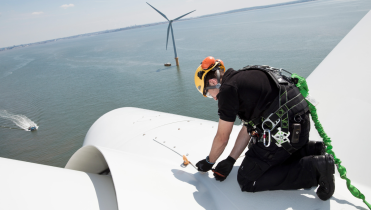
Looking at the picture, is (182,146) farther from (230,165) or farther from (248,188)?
(248,188)

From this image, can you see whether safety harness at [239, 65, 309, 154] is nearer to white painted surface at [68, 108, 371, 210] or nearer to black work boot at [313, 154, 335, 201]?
black work boot at [313, 154, 335, 201]

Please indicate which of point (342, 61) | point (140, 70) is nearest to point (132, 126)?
point (342, 61)

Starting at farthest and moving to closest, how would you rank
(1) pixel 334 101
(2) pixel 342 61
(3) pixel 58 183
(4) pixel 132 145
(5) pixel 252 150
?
1. (2) pixel 342 61
2. (4) pixel 132 145
3. (1) pixel 334 101
4. (5) pixel 252 150
5. (3) pixel 58 183

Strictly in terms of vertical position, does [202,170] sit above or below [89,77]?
above

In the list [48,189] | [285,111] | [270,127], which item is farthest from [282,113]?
[48,189]

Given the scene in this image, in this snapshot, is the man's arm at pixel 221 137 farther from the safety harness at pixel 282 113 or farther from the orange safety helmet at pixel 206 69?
the orange safety helmet at pixel 206 69

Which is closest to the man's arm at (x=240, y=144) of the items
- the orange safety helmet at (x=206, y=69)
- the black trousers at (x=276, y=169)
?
the black trousers at (x=276, y=169)
